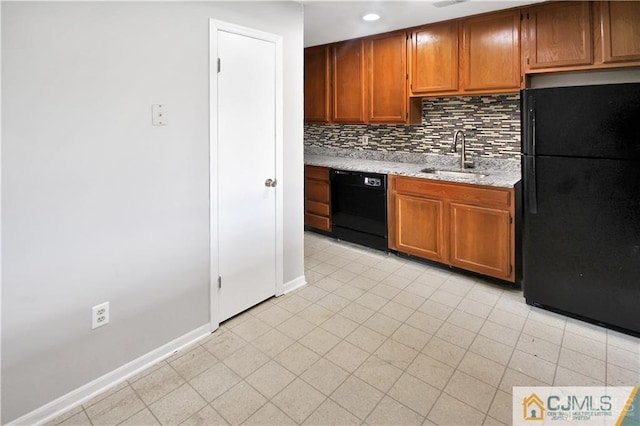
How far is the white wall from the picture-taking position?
1510 millimetres

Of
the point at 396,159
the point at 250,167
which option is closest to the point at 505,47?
the point at 396,159

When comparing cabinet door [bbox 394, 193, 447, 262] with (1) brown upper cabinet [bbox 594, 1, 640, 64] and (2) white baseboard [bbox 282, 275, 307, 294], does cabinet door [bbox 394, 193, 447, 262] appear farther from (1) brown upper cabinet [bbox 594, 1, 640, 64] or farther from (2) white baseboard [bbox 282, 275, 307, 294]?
(1) brown upper cabinet [bbox 594, 1, 640, 64]

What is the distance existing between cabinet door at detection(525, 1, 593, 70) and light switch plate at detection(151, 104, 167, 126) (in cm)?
272

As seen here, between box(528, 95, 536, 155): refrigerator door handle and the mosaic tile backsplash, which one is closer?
box(528, 95, 536, 155): refrigerator door handle

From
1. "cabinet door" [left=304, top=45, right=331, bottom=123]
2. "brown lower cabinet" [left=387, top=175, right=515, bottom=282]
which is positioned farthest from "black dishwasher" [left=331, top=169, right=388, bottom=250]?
"cabinet door" [left=304, top=45, right=331, bottom=123]

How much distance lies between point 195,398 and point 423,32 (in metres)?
3.44

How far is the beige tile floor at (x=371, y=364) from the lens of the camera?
5.60ft

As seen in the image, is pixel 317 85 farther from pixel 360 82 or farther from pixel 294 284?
pixel 294 284

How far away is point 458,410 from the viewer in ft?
5.59

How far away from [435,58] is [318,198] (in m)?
1.89

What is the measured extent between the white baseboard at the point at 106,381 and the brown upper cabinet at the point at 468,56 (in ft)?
9.35

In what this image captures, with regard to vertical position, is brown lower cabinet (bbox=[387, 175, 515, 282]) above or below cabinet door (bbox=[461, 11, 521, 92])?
below

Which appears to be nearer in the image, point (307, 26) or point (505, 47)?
point (505, 47)

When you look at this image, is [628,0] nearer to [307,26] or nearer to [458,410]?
[307,26]
